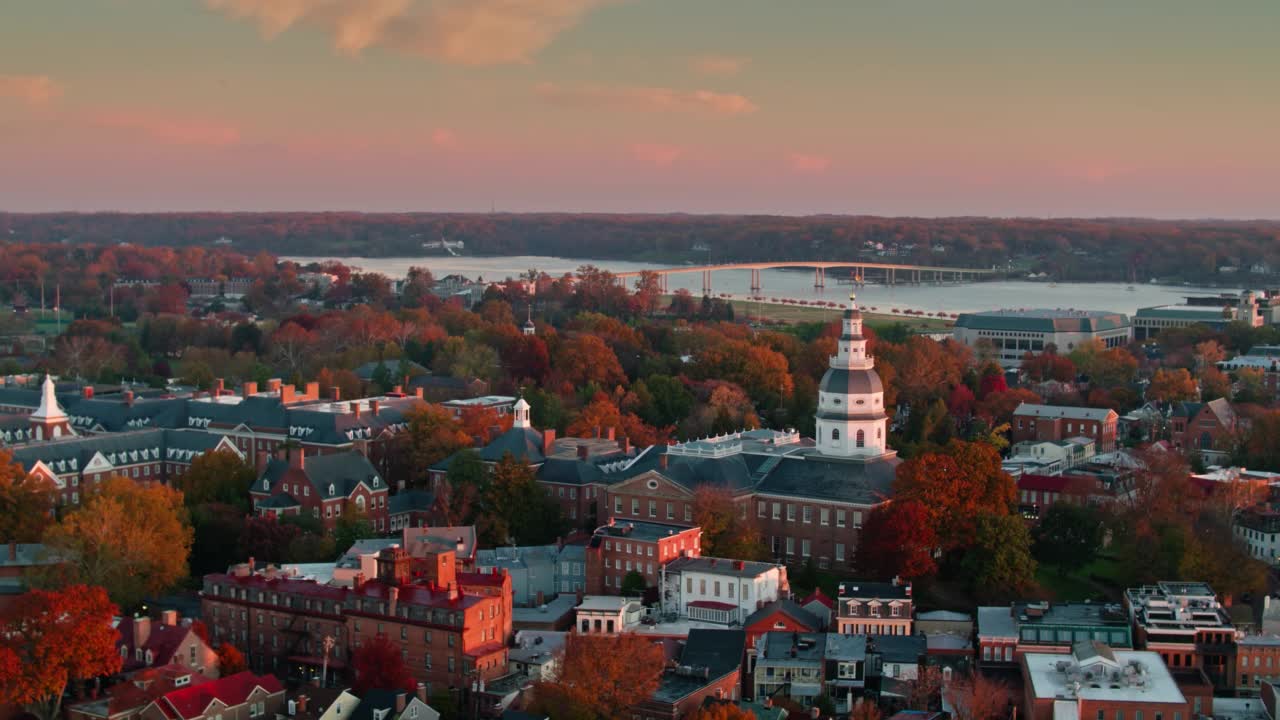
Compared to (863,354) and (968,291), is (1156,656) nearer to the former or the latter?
(863,354)

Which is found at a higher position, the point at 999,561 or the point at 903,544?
the point at 903,544

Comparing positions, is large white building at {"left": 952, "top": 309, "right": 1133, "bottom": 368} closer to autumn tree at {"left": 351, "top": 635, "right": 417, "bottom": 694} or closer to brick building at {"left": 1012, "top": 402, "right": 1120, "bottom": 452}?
brick building at {"left": 1012, "top": 402, "right": 1120, "bottom": 452}

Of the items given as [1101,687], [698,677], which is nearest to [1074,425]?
[1101,687]

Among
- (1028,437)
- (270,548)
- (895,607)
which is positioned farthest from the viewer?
(1028,437)

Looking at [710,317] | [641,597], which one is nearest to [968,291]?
[710,317]

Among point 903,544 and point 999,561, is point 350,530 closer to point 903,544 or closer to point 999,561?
point 903,544

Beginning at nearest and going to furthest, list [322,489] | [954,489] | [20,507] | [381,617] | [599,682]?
1. [599,682]
2. [381,617]
3. [954,489]
4. [20,507]
5. [322,489]

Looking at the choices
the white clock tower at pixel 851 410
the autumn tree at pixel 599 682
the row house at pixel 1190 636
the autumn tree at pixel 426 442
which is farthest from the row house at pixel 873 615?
the autumn tree at pixel 426 442
